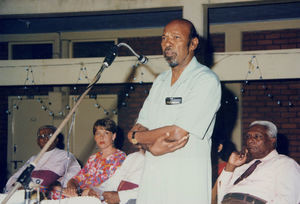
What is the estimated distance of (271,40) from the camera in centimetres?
587

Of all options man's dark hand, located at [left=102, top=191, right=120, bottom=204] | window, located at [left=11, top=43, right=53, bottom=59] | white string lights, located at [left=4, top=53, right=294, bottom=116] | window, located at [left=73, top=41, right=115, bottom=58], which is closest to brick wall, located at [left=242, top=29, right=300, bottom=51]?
white string lights, located at [left=4, top=53, right=294, bottom=116]

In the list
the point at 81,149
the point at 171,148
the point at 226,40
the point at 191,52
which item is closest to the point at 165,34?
the point at 191,52

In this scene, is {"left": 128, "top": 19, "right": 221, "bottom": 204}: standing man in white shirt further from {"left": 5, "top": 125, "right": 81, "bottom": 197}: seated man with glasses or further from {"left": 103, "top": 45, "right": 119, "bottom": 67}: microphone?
{"left": 5, "top": 125, "right": 81, "bottom": 197}: seated man with glasses

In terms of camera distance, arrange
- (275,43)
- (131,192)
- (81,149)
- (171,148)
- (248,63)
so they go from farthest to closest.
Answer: (81,149)
(275,43)
(248,63)
(131,192)
(171,148)

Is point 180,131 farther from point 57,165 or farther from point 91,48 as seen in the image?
point 91,48

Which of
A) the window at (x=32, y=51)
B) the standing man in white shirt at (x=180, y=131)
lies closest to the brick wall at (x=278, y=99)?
the window at (x=32, y=51)

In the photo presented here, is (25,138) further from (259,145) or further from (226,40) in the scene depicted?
(259,145)

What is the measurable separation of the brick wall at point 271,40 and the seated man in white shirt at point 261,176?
→ 2673mm

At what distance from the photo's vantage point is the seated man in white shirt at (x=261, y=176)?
3004 mm

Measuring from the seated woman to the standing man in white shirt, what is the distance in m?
2.03

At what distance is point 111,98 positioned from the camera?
21.0 feet

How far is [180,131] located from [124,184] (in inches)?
74.1

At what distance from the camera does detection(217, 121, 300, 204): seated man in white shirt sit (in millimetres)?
3004

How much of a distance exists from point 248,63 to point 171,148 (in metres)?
3.00
